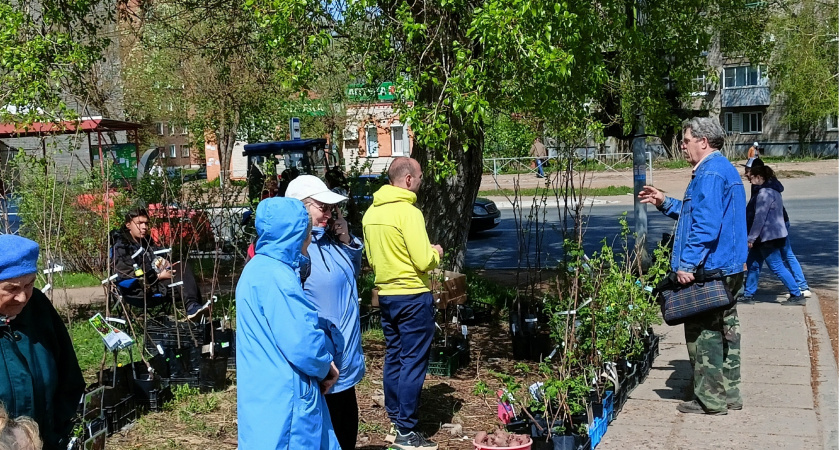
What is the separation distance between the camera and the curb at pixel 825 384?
16.7ft

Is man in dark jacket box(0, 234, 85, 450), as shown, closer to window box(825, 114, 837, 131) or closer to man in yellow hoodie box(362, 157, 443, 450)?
man in yellow hoodie box(362, 157, 443, 450)

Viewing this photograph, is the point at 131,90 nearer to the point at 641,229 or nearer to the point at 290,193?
the point at 641,229

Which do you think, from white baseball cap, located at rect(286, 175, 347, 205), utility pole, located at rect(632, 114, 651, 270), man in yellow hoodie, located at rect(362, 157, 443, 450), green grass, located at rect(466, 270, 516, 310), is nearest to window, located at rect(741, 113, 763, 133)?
utility pole, located at rect(632, 114, 651, 270)

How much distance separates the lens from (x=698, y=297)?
5.23 m

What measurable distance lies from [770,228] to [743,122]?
48.3m

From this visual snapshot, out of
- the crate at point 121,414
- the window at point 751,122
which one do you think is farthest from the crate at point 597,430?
the window at point 751,122

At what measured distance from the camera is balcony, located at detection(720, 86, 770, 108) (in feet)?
171

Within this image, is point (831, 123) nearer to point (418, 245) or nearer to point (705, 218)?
point (705, 218)

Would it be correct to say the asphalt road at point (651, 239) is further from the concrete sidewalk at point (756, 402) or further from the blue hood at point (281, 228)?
the blue hood at point (281, 228)

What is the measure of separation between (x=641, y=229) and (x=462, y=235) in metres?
2.03

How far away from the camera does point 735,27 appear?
10.1 m

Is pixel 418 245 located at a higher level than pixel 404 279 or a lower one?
higher

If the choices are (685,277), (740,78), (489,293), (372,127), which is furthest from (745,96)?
(685,277)

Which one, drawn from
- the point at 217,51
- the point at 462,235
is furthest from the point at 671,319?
the point at 217,51
